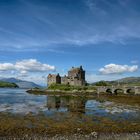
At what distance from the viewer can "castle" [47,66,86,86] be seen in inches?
6392

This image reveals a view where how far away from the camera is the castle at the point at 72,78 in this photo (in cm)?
16236

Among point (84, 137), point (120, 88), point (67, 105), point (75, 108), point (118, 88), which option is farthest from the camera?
point (118, 88)

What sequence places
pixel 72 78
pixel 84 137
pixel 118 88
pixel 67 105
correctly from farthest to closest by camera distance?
1. pixel 72 78
2. pixel 118 88
3. pixel 67 105
4. pixel 84 137

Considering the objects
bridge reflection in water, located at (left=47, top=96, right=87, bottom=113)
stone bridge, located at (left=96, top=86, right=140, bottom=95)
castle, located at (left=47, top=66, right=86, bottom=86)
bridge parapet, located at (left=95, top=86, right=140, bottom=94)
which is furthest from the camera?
castle, located at (left=47, top=66, right=86, bottom=86)

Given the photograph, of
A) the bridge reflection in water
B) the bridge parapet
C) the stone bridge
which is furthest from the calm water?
the stone bridge

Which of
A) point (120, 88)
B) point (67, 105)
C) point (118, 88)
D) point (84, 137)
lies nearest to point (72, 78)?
point (118, 88)

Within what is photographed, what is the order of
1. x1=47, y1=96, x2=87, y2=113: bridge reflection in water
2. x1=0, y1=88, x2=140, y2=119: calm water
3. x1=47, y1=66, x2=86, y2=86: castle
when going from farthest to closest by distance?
x1=47, y1=66, x2=86, y2=86: castle < x1=47, y1=96, x2=87, y2=113: bridge reflection in water < x1=0, y1=88, x2=140, y2=119: calm water

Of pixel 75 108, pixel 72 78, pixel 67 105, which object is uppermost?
pixel 72 78

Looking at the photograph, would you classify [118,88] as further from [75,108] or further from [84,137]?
[84,137]

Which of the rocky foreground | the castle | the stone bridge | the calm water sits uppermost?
the castle

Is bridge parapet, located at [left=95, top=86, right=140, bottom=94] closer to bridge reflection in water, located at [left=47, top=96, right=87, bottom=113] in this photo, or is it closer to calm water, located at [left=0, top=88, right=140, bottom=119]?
bridge reflection in water, located at [left=47, top=96, right=87, bottom=113]

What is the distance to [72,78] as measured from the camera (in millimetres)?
165375

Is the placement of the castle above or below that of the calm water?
above

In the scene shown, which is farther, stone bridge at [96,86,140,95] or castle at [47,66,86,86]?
castle at [47,66,86,86]
